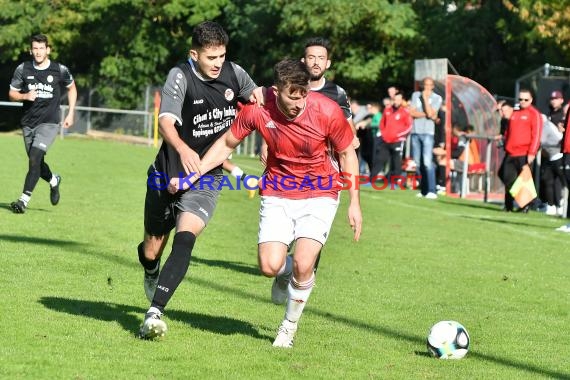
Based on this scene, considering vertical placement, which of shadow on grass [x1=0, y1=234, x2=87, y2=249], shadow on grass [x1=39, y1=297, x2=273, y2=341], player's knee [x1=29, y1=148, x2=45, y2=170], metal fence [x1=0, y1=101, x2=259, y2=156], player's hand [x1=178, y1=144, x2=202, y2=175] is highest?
player's hand [x1=178, y1=144, x2=202, y2=175]

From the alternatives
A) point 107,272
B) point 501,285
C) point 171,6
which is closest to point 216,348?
point 107,272

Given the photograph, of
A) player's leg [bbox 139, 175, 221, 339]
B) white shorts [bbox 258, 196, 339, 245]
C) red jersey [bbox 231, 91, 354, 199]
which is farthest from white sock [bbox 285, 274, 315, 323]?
player's leg [bbox 139, 175, 221, 339]

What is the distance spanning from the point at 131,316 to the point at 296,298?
141cm

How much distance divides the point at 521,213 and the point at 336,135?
13526 mm

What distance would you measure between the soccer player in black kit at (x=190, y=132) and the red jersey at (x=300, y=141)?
31 centimetres

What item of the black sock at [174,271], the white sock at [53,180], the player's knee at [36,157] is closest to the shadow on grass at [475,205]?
the white sock at [53,180]

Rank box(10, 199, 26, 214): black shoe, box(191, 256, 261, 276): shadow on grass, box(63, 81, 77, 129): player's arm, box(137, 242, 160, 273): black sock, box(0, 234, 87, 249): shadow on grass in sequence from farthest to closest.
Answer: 1. box(63, 81, 77, 129): player's arm
2. box(10, 199, 26, 214): black shoe
3. box(0, 234, 87, 249): shadow on grass
4. box(191, 256, 261, 276): shadow on grass
5. box(137, 242, 160, 273): black sock

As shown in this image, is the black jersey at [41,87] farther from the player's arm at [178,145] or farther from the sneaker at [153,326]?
the sneaker at [153,326]

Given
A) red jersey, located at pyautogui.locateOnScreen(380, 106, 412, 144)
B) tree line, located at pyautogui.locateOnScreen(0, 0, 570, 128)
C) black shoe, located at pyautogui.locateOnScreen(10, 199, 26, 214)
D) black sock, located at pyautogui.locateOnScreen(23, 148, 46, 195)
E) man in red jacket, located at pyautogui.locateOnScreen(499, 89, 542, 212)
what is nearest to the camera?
black sock, located at pyautogui.locateOnScreen(23, 148, 46, 195)

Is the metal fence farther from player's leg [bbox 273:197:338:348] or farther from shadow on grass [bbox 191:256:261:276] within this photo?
player's leg [bbox 273:197:338:348]

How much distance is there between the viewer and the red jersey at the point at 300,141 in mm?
7445

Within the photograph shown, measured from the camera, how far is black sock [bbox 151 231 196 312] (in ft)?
23.8

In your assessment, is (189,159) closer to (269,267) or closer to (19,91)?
(269,267)

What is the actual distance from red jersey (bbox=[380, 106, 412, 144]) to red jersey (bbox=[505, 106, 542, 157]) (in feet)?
17.1
